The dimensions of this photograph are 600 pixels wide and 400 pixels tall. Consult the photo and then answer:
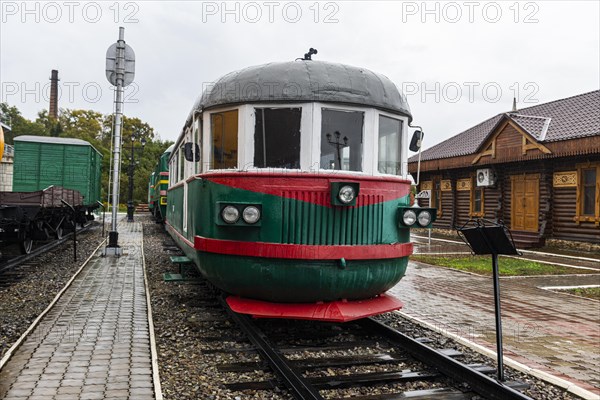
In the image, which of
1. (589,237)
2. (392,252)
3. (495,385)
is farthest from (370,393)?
(589,237)

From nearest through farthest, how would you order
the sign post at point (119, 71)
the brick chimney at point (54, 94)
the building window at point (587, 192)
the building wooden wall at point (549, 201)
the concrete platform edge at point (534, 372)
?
the concrete platform edge at point (534, 372) < the sign post at point (119, 71) < the building window at point (587, 192) < the building wooden wall at point (549, 201) < the brick chimney at point (54, 94)

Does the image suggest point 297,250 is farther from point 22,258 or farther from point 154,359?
point 22,258

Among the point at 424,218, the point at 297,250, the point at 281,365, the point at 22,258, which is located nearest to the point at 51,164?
the point at 22,258

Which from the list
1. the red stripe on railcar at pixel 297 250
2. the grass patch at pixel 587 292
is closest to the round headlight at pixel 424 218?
the red stripe on railcar at pixel 297 250

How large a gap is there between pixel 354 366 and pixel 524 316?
10.9 ft

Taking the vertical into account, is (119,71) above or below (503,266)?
above

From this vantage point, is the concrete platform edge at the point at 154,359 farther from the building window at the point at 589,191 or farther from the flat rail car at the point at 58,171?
the building window at the point at 589,191

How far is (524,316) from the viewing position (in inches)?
251

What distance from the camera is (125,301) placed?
648 cm

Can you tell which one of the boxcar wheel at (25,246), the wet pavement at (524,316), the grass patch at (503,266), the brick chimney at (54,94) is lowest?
the wet pavement at (524,316)

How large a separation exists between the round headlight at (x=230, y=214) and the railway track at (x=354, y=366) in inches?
43.8

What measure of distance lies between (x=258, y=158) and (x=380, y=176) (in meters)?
1.17

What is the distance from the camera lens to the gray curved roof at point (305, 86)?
456 cm

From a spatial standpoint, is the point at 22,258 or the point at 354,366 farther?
the point at 22,258
